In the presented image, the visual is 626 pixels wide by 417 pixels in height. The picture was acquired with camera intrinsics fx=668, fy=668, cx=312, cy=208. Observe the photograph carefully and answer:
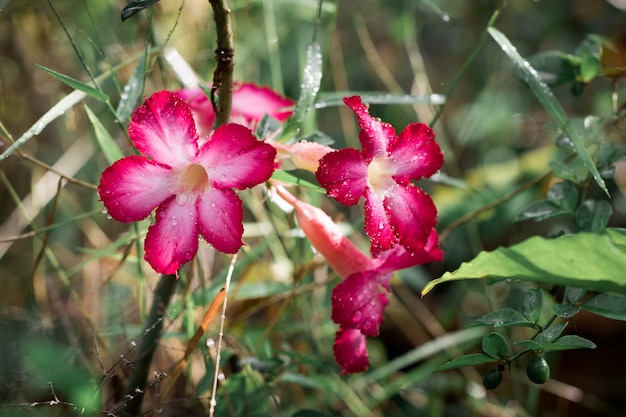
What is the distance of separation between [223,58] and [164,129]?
0.09m

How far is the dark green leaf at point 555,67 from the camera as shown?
0.90 m

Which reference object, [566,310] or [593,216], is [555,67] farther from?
[566,310]

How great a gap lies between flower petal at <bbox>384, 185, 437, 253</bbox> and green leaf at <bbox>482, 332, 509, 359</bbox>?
107mm

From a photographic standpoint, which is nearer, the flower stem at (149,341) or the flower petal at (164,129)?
the flower petal at (164,129)

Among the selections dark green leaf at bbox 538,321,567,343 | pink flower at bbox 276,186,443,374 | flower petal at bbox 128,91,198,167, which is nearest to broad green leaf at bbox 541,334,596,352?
dark green leaf at bbox 538,321,567,343

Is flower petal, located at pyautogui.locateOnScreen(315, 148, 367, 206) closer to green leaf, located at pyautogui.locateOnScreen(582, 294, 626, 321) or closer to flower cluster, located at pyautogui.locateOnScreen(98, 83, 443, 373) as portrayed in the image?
flower cluster, located at pyautogui.locateOnScreen(98, 83, 443, 373)

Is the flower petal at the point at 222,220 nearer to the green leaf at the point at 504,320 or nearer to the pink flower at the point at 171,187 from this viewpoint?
the pink flower at the point at 171,187

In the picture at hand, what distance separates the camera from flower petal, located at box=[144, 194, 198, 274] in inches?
23.5

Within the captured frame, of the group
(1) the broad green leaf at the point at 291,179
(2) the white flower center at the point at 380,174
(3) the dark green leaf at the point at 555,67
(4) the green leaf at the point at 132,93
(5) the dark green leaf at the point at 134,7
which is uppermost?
(5) the dark green leaf at the point at 134,7

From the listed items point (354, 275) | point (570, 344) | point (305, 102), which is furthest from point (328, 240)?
point (570, 344)

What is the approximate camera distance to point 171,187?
24.4 inches

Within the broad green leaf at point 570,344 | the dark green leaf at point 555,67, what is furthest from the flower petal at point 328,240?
the dark green leaf at point 555,67

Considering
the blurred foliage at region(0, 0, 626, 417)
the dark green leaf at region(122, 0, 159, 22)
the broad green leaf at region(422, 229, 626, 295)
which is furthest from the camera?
the blurred foliage at region(0, 0, 626, 417)

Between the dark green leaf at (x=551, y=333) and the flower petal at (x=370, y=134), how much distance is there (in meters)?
0.23
